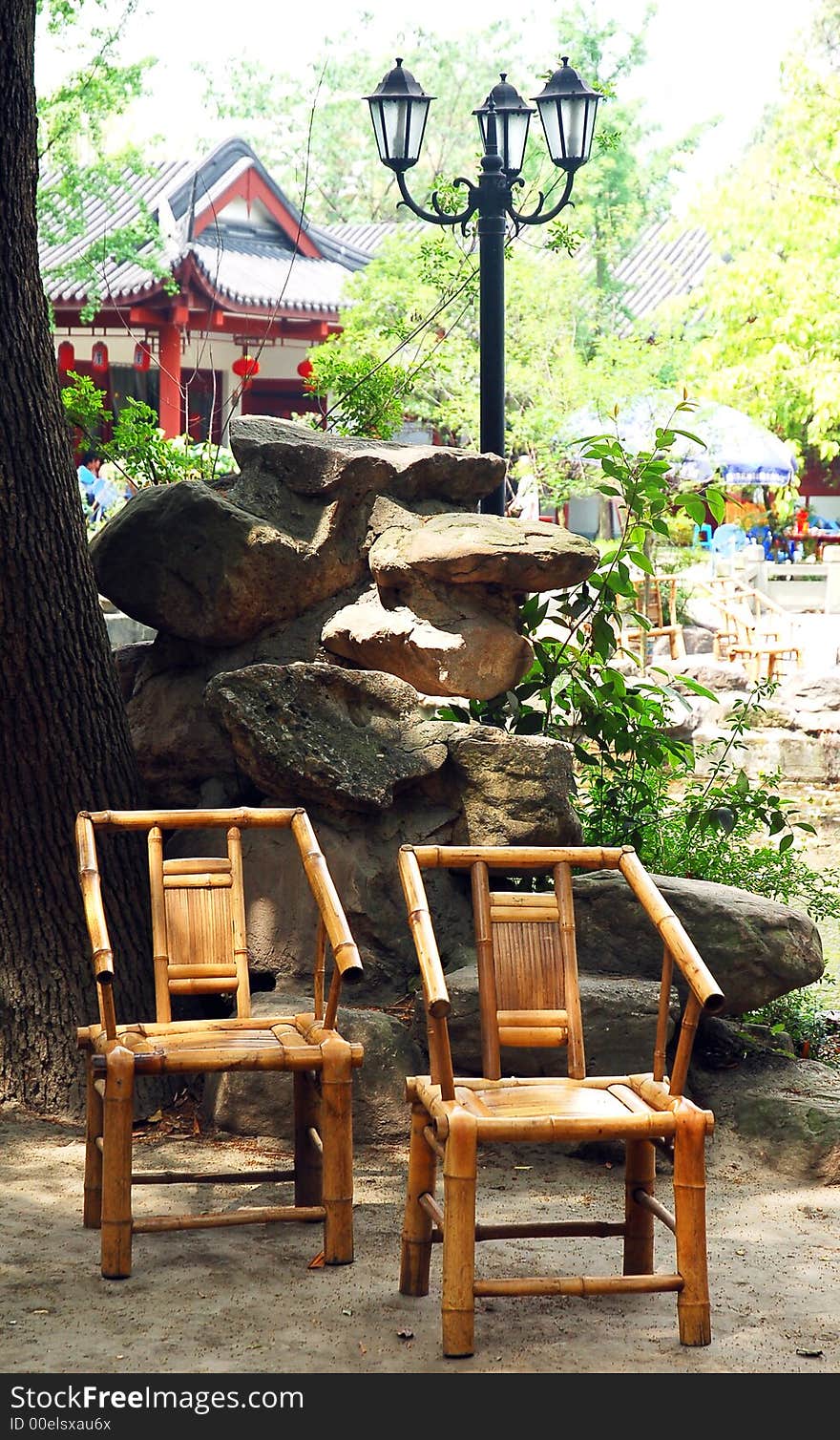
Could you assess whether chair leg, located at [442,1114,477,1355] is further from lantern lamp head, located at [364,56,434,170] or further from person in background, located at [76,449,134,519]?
person in background, located at [76,449,134,519]

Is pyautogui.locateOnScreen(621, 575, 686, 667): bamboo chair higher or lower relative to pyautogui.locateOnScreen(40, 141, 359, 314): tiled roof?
lower

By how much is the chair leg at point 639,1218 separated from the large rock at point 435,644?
1831mm

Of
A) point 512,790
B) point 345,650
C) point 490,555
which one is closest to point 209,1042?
point 512,790

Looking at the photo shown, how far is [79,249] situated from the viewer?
808 inches

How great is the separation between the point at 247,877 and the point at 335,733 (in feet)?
1.82

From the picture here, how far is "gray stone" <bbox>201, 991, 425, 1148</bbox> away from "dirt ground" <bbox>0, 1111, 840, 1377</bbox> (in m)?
0.06

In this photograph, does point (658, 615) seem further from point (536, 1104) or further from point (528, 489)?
point (536, 1104)

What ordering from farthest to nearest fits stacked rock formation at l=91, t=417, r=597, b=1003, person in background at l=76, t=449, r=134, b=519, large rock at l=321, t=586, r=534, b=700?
person in background at l=76, t=449, r=134, b=519, large rock at l=321, t=586, r=534, b=700, stacked rock formation at l=91, t=417, r=597, b=1003

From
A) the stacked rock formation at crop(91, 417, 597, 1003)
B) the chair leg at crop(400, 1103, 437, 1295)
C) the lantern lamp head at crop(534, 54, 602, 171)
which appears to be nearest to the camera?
the chair leg at crop(400, 1103, 437, 1295)

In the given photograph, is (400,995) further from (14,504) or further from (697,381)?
(697,381)

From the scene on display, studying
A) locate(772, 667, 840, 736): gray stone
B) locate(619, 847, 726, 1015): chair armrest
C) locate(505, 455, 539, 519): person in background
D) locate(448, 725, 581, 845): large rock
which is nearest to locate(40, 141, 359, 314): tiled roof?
locate(505, 455, 539, 519): person in background

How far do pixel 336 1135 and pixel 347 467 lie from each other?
2393 mm

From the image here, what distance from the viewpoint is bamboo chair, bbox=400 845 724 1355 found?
9.77ft

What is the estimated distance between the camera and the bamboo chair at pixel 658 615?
14.8 m
